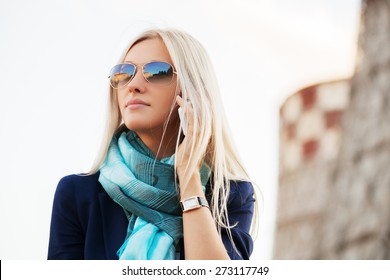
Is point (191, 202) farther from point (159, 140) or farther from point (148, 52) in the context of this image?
point (148, 52)

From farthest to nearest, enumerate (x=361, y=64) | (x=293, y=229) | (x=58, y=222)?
(x=293, y=229) → (x=361, y=64) → (x=58, y=222)

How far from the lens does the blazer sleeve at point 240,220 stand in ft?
6.15

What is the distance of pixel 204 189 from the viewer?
190cm

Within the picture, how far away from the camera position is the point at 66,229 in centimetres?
187

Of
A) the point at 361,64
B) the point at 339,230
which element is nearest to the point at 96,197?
the point at 339,230

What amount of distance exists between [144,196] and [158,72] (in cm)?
23

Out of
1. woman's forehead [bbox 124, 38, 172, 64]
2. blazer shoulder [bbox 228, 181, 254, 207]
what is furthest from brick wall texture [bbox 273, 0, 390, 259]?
woman's forehead [bbox 124, 38, 172, 64]

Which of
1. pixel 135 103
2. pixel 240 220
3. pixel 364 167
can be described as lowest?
pixel 240 220

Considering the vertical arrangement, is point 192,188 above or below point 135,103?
below

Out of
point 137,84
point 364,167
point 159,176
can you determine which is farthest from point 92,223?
point 364,167

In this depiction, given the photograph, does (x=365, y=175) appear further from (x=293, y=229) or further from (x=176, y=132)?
(x=293, y=229)

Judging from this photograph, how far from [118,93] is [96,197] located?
20 cm

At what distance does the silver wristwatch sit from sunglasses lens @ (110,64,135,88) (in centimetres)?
26

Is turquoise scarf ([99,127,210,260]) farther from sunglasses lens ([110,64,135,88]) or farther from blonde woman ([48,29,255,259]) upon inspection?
sunglasses lens ([110,64,135,88])
